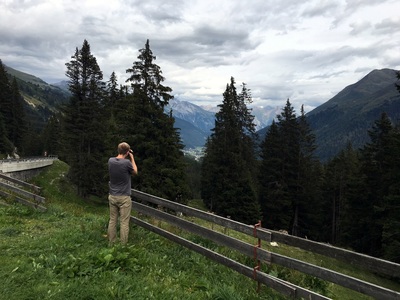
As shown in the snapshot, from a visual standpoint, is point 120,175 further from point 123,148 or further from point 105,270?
point 105,270

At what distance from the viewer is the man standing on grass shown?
812 centimetres

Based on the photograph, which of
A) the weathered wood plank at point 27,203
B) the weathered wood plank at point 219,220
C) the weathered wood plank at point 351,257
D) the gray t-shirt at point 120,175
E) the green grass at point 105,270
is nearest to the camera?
the weathered wood plank at point 351,257

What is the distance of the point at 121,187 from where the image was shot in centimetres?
827

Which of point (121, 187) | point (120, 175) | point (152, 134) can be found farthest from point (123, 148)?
point (152, 134)

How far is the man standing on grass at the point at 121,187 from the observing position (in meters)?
8.12

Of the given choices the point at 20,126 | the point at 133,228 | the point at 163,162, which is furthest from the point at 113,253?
the point at 20,126

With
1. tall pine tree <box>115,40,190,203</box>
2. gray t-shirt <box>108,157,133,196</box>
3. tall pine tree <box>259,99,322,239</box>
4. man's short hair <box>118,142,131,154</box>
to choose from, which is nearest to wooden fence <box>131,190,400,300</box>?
gray t-shirt <box>108,157,133,196</box>

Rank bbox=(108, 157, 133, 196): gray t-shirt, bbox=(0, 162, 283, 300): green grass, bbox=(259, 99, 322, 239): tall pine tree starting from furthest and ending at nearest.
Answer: bbox=(259, 99, 322, 239): tall pine tree, bbox=(108, 157, 133, 196): gray t-shirt, bbox=(0, 162, 283, 300): green grass

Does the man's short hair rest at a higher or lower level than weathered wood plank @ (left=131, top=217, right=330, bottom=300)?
higher

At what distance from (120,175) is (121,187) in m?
0.33

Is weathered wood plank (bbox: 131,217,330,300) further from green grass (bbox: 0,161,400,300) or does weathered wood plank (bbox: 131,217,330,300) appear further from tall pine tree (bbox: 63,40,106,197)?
tall pine tree (bbox: 63,40,106,197)

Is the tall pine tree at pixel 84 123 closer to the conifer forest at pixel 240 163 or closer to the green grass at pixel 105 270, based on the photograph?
the conifer forest at pixel 240 163

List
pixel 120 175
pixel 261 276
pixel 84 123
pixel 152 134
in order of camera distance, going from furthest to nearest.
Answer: pixel 84 123
pixel 152 134
pixel 120 175
pixel 261 276

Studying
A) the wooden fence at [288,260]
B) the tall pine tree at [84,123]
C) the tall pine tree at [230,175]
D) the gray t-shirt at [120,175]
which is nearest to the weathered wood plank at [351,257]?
the wooden fence at [288,260]
